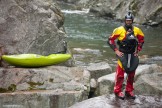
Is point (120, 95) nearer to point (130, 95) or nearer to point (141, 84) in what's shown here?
point (130, 95)

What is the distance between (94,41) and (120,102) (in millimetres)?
13489

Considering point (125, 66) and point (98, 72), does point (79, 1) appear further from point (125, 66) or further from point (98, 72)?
point (125, 66)

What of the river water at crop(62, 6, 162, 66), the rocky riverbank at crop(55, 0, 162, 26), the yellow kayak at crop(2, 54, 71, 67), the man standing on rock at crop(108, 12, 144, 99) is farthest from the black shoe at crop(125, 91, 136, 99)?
the rocky riverbank at crop(55, 0, 162, 26)

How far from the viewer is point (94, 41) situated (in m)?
20.3

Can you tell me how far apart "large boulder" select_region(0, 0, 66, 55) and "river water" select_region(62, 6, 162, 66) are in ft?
18.1

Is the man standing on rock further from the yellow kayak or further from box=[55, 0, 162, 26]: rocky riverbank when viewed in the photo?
box=[55, 0, 162, 26]: rocky riverbank

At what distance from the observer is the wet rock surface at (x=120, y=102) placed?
21.7ft

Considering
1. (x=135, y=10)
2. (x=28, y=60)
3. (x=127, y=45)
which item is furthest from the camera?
(x=135, y=10)

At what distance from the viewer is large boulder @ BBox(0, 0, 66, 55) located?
8.81m

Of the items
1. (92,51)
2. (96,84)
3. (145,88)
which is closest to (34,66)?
(96,84)

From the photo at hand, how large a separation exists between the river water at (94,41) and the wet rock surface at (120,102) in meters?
7.61

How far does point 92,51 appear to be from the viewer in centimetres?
1745

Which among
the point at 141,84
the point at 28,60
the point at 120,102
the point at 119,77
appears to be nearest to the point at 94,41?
the point at 141,84

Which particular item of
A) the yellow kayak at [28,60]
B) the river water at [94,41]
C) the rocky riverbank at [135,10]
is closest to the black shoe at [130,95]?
the yellow kayak at [28,60]
